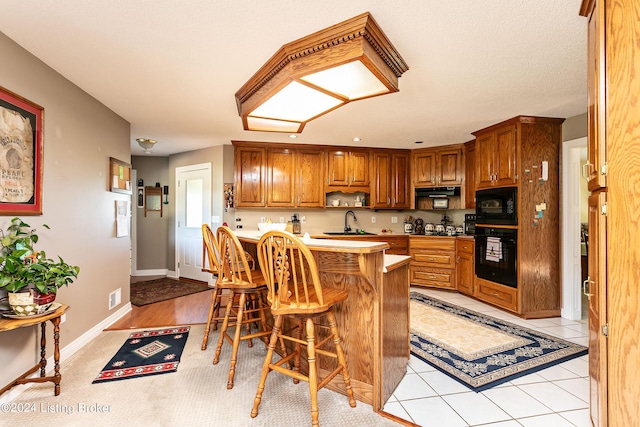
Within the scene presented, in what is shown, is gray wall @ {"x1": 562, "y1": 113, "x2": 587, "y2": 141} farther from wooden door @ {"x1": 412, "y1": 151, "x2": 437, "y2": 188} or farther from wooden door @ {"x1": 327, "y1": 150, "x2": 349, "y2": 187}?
wooden door @ {"x1": 327, "y1": 150, "x2": 349, "y2": 187}

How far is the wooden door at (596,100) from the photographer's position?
50.1 inches

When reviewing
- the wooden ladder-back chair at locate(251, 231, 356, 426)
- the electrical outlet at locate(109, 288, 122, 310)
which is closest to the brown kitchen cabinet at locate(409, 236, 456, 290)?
the wooden ladder-back chair at locate(251, 231, 356, 426)

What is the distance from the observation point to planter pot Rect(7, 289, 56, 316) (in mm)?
1808

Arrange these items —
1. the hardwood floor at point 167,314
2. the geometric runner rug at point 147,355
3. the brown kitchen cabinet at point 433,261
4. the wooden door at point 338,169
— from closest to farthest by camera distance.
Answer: the geometric runner rug at point 147,355
the hardwood floor at point 167,314
the brown kitchen cabinet at point 433,261
the wooden door at point 338,169

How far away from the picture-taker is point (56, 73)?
2445 mm

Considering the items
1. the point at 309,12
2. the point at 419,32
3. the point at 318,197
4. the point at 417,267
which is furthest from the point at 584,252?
the point at 309,12

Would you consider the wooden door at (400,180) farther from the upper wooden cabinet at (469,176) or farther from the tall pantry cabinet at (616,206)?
the tall pantry cabinet at (616,206)

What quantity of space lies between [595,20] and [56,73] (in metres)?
3.45

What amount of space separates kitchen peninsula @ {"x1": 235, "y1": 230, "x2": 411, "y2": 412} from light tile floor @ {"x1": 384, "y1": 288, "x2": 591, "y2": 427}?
0.17 meters

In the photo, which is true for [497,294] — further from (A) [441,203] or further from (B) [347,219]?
(B) [347,219]

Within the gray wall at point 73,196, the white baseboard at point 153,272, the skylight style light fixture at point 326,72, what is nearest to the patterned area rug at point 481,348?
the skylight style light fixture at point 326,72

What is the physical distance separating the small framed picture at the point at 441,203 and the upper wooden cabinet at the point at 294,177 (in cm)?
195

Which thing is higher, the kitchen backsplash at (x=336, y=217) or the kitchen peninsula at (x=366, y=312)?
the kitchen backsplash at (x=336, y=217)

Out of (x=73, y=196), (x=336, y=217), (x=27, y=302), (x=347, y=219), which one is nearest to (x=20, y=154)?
(x=73, y=196)
